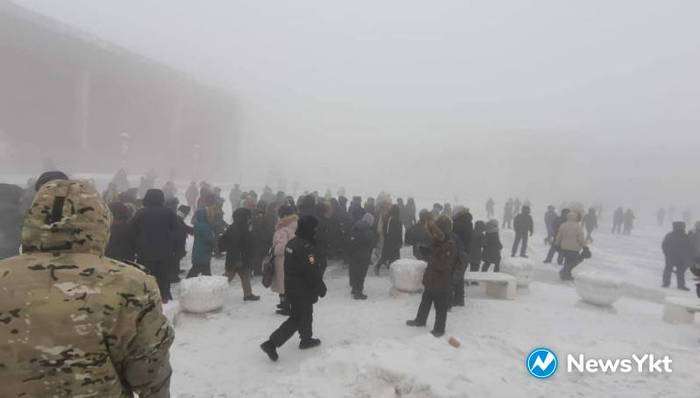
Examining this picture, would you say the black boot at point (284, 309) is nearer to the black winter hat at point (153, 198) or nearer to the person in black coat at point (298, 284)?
the person in black coat at point (298, 284)

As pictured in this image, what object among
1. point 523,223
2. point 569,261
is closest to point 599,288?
point 569,261

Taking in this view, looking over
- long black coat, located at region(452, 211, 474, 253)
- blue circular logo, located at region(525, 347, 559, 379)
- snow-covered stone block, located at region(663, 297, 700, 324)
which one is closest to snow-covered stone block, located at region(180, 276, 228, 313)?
long black coat, located at region(452, 211, 474, 253)

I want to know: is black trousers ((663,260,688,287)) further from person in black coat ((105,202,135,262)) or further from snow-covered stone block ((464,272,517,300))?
person in black coat ((105,202,135,262))

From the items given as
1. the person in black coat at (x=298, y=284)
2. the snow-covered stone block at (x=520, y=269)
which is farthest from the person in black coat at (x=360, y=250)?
the snow-covered stone block at (x=520, y=269)

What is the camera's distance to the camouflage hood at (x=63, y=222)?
1616 millimetres

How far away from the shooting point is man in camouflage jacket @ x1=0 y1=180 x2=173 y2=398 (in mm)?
1517

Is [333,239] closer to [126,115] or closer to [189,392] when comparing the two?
[189,392]

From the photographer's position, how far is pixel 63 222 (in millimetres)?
1616

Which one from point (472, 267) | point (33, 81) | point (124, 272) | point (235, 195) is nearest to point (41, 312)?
point (124, 272)

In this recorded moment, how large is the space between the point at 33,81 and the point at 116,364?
29.9 m

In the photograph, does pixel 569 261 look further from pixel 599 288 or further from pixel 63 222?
pixel 63 222

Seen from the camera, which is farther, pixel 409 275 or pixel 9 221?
pixel 409 275

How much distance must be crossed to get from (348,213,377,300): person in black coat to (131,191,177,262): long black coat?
329cm

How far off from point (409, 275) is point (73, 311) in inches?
268
